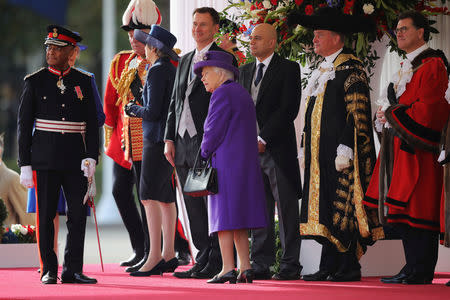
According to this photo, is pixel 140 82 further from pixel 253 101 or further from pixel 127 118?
pixel 253 101

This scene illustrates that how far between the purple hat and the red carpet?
49.5 inches

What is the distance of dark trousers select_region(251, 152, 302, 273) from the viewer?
6.36m

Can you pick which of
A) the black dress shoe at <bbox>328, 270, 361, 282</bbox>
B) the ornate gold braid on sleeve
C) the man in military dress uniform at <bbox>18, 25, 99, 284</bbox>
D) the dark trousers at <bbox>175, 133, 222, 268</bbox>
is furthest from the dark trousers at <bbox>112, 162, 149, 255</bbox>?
the black dress shoe at <bbox>328, 270, 361, 282</bbox>

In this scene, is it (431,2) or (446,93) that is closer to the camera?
(446,93)

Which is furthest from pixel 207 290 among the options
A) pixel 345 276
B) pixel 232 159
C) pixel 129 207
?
pixel 129 207

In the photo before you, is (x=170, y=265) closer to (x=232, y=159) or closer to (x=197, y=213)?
(x=197, y=213)

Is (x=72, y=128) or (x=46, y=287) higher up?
(x=72, y=128)

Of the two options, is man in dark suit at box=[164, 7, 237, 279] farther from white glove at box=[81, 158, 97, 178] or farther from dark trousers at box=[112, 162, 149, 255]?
dark trousers at box=[112, 162, 149, 255]

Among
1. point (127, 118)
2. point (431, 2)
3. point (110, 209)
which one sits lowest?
point (110, 209)

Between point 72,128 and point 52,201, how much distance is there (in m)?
0.46

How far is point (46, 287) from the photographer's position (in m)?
5.84

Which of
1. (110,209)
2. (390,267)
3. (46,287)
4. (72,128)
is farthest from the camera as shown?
(110,209)

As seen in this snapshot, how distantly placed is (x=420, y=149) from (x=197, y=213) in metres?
1.50

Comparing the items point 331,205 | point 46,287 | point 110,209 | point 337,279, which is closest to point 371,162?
point 331,205
